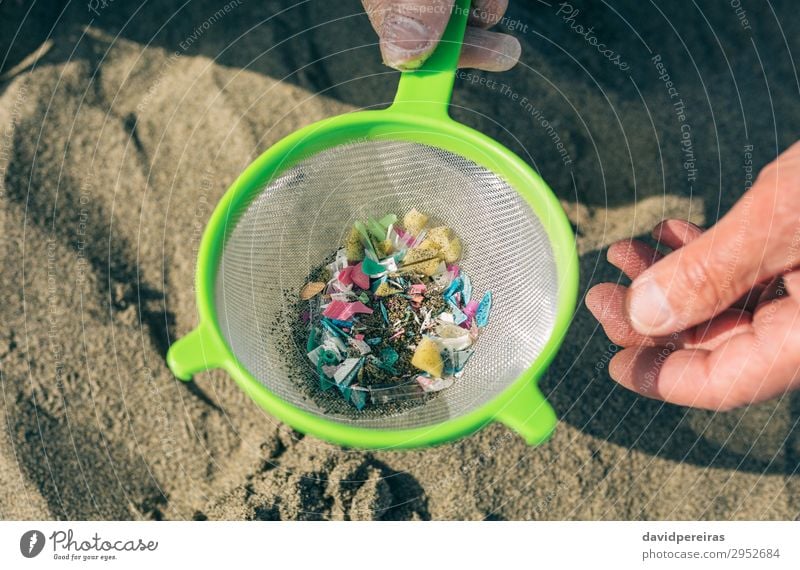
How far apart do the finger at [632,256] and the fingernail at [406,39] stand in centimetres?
61

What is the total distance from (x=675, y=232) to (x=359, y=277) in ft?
2.30

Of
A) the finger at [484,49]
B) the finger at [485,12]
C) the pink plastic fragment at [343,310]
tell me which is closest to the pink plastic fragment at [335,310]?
the pink plastic fragment at [343,310]

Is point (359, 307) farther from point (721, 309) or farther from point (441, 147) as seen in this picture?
point (721, 309)

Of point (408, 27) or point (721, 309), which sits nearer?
point (408, 27)

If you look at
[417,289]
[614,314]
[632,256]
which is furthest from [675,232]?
[417,289]

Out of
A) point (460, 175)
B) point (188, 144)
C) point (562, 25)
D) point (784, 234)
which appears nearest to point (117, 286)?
point (188, 144)

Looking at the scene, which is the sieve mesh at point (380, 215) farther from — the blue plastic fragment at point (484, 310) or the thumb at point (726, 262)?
the thumb at point (726, 262)

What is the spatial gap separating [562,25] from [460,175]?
0.60m

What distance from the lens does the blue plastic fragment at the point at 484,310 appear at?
4.27 feet

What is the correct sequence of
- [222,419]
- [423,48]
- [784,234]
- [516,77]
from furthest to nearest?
[516,77] < [222,419] < [784,234] < [423,48]

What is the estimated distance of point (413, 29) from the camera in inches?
44.2

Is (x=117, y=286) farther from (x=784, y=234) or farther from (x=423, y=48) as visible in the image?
(x=784, y=234)

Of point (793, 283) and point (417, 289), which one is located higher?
point (417, 289)
